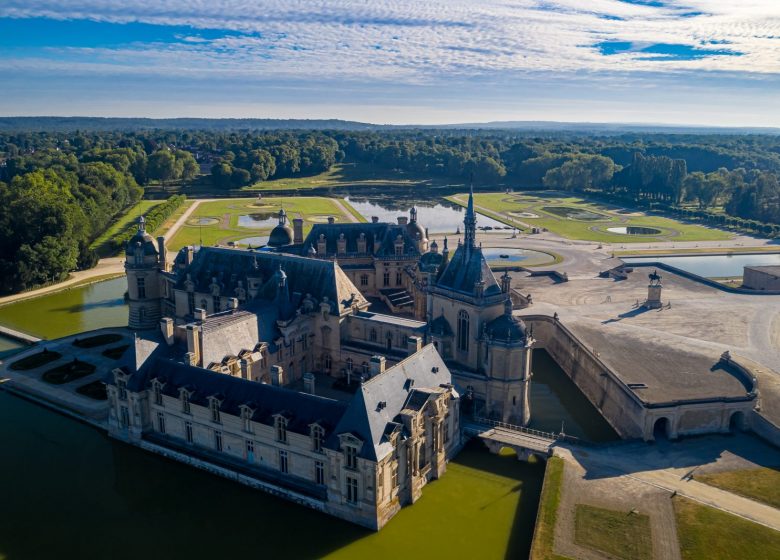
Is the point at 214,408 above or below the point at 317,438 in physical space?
above

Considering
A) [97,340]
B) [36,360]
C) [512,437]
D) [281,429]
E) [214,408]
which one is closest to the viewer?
[281,429]

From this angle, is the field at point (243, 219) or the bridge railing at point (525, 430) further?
the field at point (243, 219)

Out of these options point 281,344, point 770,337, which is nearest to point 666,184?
point 770,337

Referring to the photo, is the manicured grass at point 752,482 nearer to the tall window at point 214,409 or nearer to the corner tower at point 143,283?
the tall window at point 214,409

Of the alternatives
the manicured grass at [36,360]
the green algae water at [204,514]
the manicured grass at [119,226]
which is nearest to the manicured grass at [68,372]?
the manicured grass at [36,360]

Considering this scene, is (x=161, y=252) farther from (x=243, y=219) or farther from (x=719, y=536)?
(x=243, y=219)

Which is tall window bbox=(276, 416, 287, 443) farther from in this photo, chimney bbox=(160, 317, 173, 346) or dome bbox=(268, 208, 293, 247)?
dome bbox=(268, 208, 293, 247)

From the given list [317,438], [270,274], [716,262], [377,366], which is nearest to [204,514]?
[317,438]
